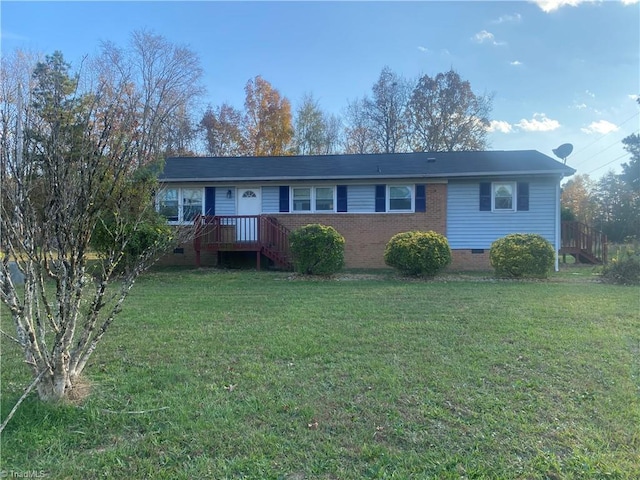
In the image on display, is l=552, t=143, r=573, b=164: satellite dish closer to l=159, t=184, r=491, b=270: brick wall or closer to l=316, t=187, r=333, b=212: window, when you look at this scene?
l=159, t=184, r=491, b=270: brick wall

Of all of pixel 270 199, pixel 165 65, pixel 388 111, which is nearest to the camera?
pixel 270 199

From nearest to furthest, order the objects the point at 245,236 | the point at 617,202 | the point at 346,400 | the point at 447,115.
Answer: the point at 346,400 → the point at 245,236 → the point at 447,115 → the point at 617,202

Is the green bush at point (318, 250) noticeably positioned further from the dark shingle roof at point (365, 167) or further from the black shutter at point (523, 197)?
the black shutter at point (523, 197)

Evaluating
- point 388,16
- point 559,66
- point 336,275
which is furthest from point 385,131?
point 336,275

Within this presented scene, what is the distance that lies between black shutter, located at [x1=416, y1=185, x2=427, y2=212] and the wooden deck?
4769 millimetres

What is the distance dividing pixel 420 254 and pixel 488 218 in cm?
487

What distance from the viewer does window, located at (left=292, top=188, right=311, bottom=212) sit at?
46.4 ft

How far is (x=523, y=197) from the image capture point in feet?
44.1

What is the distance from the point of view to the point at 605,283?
32.2 feet

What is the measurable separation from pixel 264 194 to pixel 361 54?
690 cm

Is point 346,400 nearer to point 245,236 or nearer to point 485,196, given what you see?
point 245,236

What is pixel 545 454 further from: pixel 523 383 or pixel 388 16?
pixel 388 16

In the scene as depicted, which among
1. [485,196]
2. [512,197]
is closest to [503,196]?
[512,197]

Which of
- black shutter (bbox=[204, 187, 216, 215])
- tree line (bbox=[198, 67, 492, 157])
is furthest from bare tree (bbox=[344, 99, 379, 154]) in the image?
black shutter (bbox=[204, 187, 216, 215])
